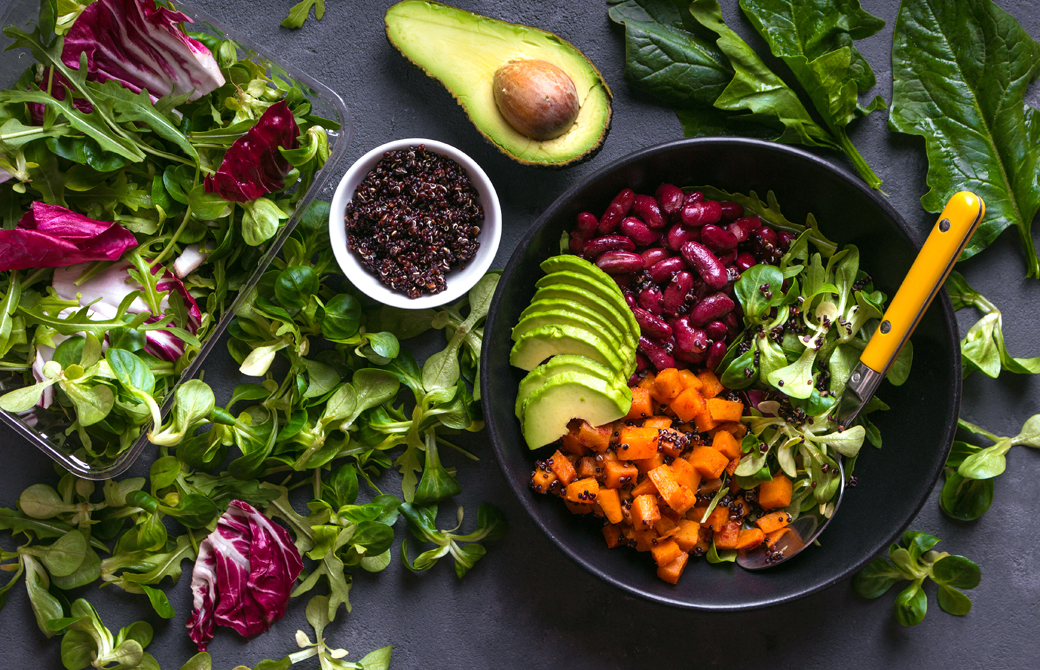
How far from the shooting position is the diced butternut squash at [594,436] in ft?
4.88

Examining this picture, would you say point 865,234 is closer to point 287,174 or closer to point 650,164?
point 650,164

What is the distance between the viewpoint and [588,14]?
1.74 metres

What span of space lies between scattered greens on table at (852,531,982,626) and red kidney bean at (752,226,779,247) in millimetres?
851

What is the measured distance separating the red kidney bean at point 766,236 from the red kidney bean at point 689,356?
314 millimetres

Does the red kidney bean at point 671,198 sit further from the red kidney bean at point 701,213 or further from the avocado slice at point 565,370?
the avocado slice at point 565,370

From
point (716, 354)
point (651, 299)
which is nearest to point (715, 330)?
point (716, 354)

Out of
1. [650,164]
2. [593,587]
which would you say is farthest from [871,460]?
[650,164]

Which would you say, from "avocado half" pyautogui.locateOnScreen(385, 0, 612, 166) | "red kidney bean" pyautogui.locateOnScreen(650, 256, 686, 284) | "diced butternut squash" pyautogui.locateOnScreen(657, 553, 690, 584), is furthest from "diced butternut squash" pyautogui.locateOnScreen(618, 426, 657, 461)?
"avocado half" pyautogui.locateOnScreen(385, 0, 612, 166)

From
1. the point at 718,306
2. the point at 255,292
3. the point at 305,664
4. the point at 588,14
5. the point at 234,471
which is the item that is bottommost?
the point at 305,664

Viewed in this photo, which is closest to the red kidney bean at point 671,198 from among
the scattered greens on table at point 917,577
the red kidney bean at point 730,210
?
the red kidney bean at point 730,210

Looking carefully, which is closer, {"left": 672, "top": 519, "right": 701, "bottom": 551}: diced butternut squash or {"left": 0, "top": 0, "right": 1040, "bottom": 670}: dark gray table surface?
{"left": 672, "top": 519, "right": 701, "bottom": 551}: diced butternut squash

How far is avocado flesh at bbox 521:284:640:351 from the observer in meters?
1.50

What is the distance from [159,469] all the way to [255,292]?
50 cm

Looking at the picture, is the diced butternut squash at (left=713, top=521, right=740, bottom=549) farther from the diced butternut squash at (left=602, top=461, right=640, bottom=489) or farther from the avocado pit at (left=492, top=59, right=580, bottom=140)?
the avocado pit at (left=492, top=59, right=580, bottom=140)
